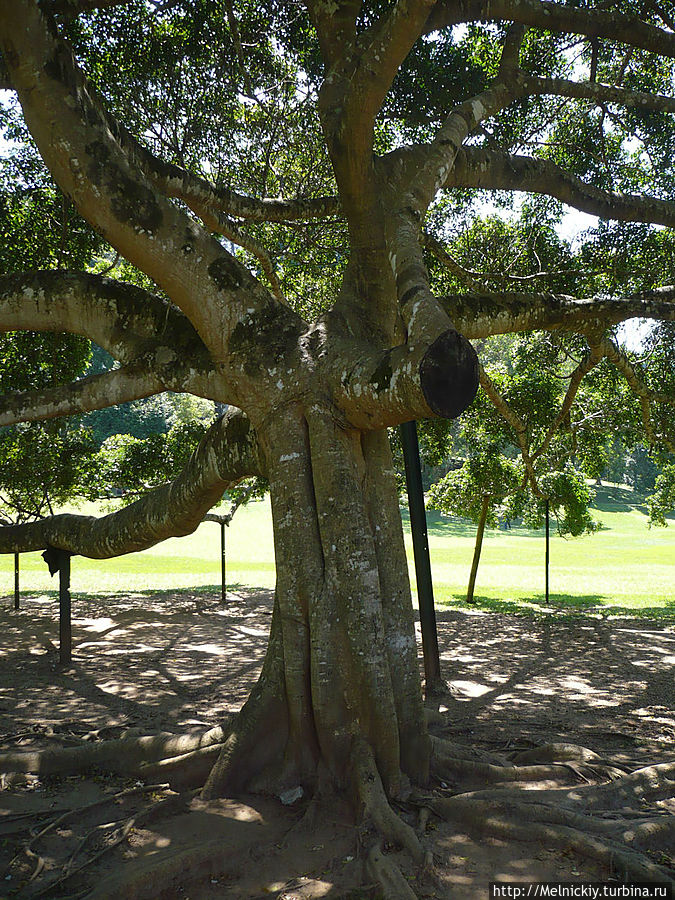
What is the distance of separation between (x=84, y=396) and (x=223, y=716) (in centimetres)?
341

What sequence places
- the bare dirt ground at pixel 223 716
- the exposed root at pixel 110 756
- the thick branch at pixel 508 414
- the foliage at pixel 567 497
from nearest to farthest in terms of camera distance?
the bare dirt ground at pixel 223 716, the exposed root at pixel 110 756, the thick branch at pixel 508 414, the foliage at pixel 567 497

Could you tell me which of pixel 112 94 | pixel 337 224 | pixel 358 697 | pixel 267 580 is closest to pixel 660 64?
pixel 337 224

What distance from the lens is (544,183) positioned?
7078mm

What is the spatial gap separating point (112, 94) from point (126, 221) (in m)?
5.06

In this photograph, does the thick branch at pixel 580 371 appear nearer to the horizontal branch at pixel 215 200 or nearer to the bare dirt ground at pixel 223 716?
the horizontal branch at pixel 215 200

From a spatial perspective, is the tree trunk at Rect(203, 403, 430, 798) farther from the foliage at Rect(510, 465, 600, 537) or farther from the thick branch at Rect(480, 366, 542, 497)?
the foliage at Rect(510, 465, 600, 537)

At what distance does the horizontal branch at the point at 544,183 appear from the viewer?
21.1ft

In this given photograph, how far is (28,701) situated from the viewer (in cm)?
723

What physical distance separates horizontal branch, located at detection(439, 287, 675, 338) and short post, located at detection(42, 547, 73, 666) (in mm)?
5517

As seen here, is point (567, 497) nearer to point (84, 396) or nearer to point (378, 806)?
point (84, 396)

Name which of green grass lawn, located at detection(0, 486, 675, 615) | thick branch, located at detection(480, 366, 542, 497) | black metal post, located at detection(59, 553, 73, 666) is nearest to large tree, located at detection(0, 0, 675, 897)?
black metal post, located at detection(59, 553, 73, 666)

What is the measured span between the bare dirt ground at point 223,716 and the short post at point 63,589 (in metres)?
0.26

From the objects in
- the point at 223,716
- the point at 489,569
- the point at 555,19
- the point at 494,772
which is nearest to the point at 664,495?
the point at 489,569

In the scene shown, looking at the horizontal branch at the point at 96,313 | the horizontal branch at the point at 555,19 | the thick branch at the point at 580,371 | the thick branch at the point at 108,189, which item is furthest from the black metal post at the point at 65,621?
the horizontal branch at the point at 555,19
